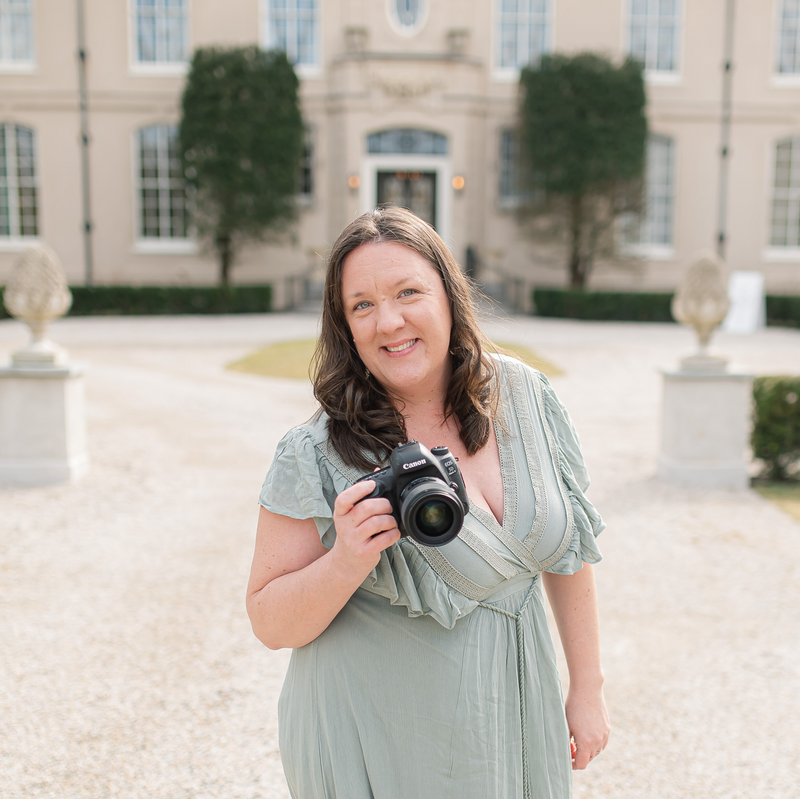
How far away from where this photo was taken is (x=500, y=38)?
20.1m

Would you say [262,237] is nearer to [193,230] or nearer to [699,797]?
[193,230]

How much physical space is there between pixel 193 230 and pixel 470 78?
7358 millimetres

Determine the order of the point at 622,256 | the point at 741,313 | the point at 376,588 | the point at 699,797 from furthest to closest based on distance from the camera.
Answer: the point at 622,256 < the point at 741,313 < the point at 699,797 < the point at 376,588

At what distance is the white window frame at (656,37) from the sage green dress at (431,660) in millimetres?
20980

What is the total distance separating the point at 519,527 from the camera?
5.29ft

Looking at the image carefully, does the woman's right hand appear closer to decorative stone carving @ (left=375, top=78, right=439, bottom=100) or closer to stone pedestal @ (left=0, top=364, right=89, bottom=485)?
stone pedestal @ (left=0, top=364, right=89, bottom=485)

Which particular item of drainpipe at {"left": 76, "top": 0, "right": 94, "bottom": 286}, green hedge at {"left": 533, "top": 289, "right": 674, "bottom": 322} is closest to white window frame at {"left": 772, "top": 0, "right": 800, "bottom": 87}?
green hedge at {"left": 533, "top": 289, "right": 674, "bottom": 322}

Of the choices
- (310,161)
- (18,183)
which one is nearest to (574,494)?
(310,161)

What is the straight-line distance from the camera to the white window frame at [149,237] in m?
20.2

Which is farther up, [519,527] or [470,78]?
[470,78]

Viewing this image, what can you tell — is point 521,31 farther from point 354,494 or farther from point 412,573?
point 354,494

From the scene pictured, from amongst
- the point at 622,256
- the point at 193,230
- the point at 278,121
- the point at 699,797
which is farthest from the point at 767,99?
the point at 699,797

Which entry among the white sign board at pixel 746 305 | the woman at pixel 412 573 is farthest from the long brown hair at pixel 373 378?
the white sign board at pixel 746 305

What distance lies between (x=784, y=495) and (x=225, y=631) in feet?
14.6
